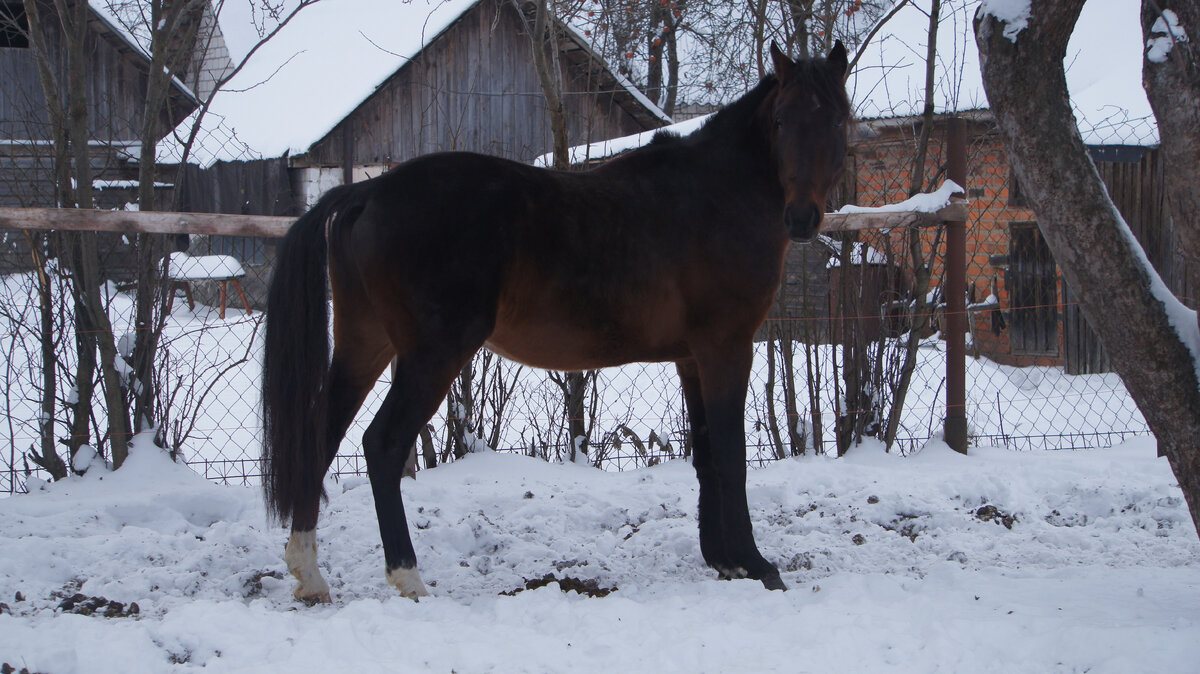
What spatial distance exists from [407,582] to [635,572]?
100cm

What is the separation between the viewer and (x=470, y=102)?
623 inches

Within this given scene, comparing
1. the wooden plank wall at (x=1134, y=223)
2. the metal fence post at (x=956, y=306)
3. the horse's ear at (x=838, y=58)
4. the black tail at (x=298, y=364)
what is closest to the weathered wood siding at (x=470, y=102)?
the wooden plank wall at (x=1134, y=223)

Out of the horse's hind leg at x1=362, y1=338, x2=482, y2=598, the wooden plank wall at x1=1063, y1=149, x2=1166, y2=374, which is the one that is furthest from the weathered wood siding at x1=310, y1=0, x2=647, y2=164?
the horse's hind leg at x1=362, y1=338, x2=482, y2=598

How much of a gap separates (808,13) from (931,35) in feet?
2.82

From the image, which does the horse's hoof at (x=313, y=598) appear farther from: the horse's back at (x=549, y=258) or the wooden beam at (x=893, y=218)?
the wooden beam at (x=893, y=218)

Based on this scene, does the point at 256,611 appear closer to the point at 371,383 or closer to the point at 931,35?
the point at 371,383

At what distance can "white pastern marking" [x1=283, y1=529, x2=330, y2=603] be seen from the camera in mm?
3209

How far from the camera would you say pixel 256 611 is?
2.76 meters

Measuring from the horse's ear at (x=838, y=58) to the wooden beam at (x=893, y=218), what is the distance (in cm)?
154

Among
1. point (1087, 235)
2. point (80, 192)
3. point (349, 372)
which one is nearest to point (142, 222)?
point (80, 192)

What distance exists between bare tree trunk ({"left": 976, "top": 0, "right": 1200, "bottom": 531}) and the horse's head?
0.65 meters

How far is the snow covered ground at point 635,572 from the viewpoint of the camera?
2.45 m

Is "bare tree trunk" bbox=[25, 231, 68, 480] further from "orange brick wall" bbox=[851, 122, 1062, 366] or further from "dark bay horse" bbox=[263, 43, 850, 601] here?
"orange brick wall" bbox=[851, 122, 1062, 366]

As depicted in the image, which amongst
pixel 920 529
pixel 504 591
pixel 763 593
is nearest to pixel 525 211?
pixel 504 591
